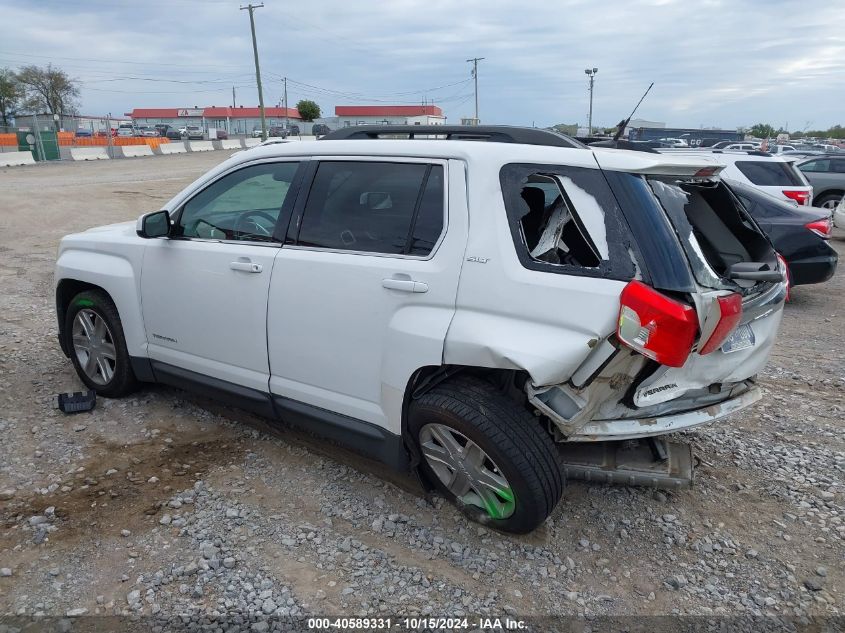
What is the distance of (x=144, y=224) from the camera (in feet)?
14.0

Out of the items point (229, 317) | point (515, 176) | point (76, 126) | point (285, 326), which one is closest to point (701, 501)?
point (515, 176)

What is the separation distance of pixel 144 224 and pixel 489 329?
2514 mm

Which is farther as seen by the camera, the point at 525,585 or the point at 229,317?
the point at 229,317

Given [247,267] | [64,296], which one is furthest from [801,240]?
[64,296]

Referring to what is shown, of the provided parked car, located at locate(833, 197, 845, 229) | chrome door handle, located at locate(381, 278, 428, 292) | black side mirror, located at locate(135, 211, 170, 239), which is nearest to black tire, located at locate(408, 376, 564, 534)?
chrome door handle, located at locate(381, 278, 428, 292)

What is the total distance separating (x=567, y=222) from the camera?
3.12m

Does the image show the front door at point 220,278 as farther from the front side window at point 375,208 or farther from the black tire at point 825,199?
the black tire at point 825,199

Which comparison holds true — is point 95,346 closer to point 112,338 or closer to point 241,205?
point 112,338

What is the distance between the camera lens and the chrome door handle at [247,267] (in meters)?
3.78

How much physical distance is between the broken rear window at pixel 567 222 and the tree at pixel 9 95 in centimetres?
7996

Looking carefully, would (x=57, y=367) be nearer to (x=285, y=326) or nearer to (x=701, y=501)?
(x=285, y=326)

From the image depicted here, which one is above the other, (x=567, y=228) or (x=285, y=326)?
(x=567, y=228)

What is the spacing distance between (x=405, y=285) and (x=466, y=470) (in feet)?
3.05

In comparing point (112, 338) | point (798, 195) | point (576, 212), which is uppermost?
point (576, 212)
